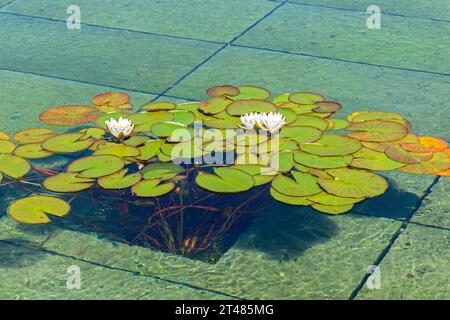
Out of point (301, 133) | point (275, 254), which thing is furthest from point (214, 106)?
point (275, 254)

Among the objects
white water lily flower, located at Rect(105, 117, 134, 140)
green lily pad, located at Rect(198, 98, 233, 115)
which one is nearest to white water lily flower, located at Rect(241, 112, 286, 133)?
green lily pad, located at Rect(198, 98, 233, 115)

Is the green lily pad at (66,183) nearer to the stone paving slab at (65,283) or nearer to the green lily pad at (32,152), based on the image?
the green lily pad at (32,152)

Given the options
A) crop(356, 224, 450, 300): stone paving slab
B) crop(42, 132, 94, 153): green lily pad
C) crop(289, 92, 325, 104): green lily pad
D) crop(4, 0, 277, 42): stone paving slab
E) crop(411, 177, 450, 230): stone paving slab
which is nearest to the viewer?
crop(356, 224, 450, 300): stone paving slab

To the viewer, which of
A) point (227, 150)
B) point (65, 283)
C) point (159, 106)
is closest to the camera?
point (65, 283)

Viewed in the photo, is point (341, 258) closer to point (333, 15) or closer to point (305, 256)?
point (305, 256)

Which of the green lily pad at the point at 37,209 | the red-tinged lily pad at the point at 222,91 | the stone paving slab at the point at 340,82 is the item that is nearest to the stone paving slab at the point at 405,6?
the stone paving slab at the point at 340,82

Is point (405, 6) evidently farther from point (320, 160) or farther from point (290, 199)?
point (290, 199)

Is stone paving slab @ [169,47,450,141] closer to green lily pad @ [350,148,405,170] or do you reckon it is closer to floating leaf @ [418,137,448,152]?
floating leaf @ [418,137,448,152]
